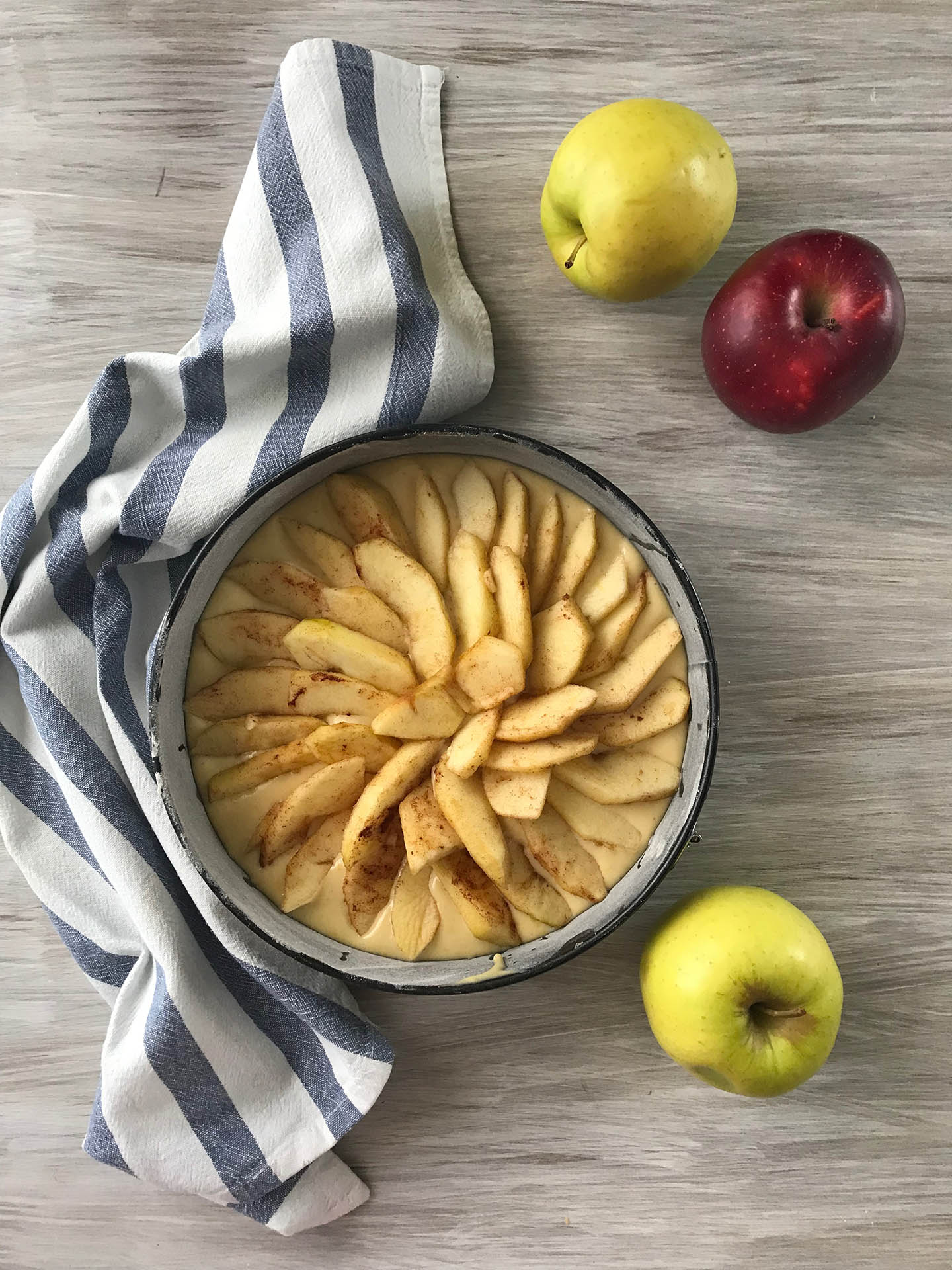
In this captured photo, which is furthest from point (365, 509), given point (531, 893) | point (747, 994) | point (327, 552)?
point (747, 994)

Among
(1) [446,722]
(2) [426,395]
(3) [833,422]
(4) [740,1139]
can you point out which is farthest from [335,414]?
(4) [740,1139]

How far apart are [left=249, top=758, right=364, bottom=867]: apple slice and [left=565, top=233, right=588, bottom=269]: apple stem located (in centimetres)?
66

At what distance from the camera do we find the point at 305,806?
3.74ft

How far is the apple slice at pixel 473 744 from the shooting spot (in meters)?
1.11

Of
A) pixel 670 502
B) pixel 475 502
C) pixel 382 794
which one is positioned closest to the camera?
pixel 382 794

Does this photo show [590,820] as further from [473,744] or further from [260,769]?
[260,769]

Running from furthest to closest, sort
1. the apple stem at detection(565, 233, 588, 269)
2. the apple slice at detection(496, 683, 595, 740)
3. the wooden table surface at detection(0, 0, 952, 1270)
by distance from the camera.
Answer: the wooden table surface at detection(0, 0, 952, 1270), the apple stem at detection(565, 233, 588, 269), the apple slice at detection(496, 683, 595, 740)

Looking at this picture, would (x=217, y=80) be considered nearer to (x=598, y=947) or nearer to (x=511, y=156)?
(x=511, y=156)

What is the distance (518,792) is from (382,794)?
16 cm

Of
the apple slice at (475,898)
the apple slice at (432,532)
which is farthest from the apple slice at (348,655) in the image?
the apple slice at (475,898)

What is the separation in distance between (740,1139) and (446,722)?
730 millimetres

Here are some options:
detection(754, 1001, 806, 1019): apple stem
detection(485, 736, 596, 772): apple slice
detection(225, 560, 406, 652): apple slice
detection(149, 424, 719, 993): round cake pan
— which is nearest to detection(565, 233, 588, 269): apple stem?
detection(149, 424, 719, 993): round cake pan

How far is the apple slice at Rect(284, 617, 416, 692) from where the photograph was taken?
1131mm

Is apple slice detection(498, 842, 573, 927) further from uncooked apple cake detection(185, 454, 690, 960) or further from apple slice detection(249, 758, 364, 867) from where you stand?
apple slice detection(249, 758, 364, 867)
